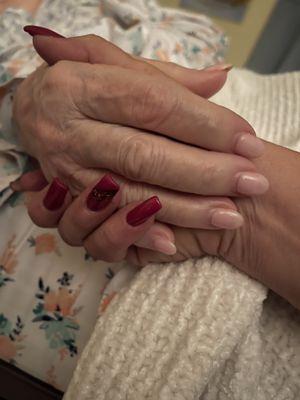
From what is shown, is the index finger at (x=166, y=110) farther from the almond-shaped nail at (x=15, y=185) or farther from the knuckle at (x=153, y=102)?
the almond-shaped nail at (x=15, y=185)

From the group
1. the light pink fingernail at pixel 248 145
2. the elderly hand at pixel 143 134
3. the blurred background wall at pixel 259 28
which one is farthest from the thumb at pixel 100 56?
the blurred background wall at pixel 259 28

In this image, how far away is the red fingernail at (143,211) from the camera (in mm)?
402

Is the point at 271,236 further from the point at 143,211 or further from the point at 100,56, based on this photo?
the point at 100,56

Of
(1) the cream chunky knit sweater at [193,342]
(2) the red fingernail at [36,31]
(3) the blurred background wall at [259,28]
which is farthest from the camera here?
(3) the blurred background wall at [259,28]

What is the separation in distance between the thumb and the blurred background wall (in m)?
1.28

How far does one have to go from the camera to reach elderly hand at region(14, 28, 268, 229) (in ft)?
1.25

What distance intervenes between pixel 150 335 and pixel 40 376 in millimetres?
251

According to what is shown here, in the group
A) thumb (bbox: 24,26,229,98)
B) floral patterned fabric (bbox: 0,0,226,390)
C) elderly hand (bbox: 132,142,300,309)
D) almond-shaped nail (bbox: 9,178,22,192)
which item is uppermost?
thumb (bbox: 24,26,229,98)

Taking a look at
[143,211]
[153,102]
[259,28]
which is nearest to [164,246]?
[143,211]

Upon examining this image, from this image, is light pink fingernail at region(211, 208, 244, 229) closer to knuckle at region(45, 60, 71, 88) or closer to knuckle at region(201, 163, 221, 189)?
knuckle at region(201, 163, 221, 189)

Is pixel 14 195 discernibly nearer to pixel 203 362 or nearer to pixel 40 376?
pixel 40 376

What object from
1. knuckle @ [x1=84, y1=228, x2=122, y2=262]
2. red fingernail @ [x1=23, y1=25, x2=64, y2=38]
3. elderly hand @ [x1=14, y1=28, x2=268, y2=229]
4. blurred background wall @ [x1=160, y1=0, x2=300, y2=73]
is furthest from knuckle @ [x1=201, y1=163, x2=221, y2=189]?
blurred background wall @ [x1=160, y1=0, x2=300, y2=73]

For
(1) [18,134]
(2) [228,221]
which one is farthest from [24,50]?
(2) [228,221]

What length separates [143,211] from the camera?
405 mm
